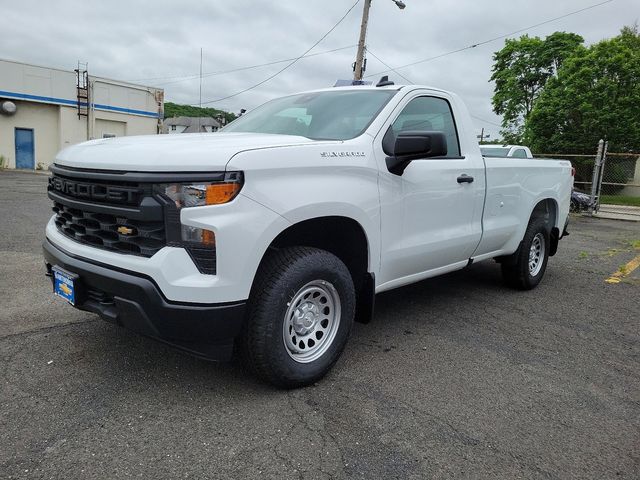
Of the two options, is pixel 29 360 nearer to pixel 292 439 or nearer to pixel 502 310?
pixel 292 439

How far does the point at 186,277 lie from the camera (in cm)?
253

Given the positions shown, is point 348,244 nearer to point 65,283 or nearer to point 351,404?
point 351,404

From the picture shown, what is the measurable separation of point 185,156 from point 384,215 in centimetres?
142

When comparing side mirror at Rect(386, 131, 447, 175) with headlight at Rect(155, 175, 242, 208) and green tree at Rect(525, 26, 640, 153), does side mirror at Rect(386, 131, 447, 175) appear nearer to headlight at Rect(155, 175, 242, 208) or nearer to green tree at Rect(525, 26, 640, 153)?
headlight at Rect(155, 175, 242, 208)

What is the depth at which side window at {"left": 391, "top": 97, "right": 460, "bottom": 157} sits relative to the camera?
3.83 meters

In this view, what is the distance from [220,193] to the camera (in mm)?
2533

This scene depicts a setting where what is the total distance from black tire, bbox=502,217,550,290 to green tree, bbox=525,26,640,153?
72.3 ft

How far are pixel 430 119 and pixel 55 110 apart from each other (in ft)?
100

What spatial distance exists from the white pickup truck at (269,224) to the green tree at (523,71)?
1222 inches

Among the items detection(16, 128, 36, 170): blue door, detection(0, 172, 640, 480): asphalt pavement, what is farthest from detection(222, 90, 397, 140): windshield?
detection(16, 128, 36, 170): blue door

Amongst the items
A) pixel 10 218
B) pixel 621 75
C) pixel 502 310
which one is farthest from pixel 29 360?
pixel 621 75

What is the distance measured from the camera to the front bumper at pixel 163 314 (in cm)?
254

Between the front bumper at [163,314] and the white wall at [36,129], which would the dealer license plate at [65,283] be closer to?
the front bumper at [163,314]

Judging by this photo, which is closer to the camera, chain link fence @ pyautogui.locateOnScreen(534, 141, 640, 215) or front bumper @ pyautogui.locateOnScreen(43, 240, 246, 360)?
front bumper @ pyautogui.locateOnScreen(43, 240, 246, 360)
